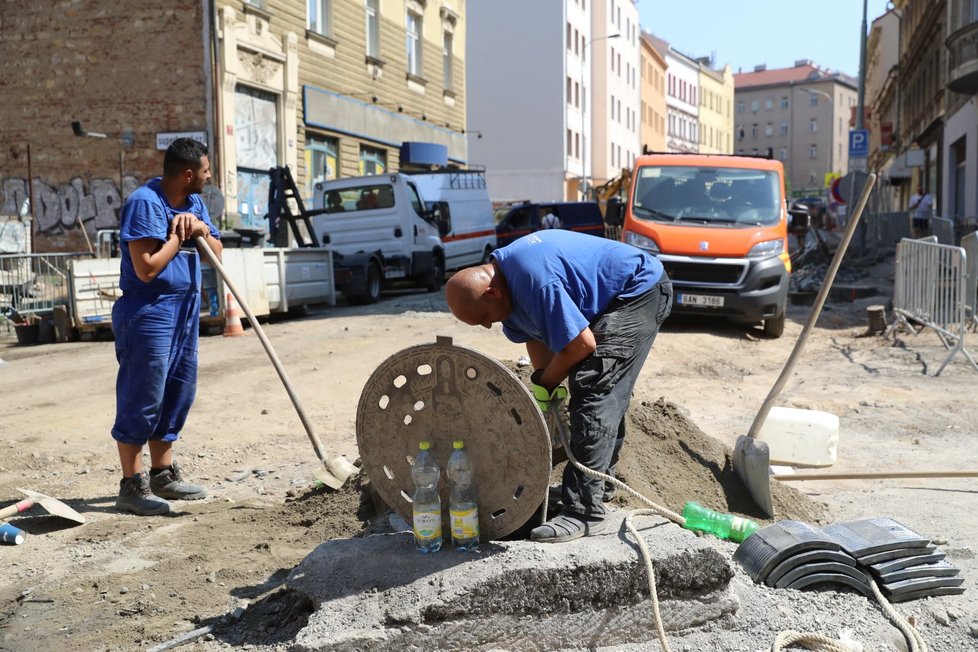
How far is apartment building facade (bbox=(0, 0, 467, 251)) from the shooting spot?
19469 mm

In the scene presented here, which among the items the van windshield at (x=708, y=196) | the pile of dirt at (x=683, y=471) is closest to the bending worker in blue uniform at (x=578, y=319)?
the pile of dirt at (x=683, y=471)

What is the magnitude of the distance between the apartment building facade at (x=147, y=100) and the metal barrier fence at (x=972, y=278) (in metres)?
13.3

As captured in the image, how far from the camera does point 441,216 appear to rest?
1983cm

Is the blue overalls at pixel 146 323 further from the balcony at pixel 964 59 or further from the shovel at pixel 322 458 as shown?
the balcony at pixel 964 59

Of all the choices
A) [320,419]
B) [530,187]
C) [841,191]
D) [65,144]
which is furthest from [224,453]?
[530,187]

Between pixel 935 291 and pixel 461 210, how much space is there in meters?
12.6

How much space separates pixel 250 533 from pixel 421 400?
5.53 feet

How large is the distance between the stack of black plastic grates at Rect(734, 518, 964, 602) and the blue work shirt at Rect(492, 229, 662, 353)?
1.22 m

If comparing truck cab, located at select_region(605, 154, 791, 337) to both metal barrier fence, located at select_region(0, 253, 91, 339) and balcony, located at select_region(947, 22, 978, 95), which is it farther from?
balcony, located at select_region(947, 22, 978, 95)

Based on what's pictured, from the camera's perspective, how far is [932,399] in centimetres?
850

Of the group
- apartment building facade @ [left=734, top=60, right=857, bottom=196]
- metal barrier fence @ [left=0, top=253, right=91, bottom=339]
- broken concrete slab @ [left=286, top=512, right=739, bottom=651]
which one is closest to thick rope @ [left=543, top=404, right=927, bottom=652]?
broken concrete slab @ [left=286, top=512, right=739, bottom=651]

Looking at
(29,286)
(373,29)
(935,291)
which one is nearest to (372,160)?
(373,29)

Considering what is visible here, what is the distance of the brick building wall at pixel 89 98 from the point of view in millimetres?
19578

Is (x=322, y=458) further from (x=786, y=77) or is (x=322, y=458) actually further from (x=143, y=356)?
(x=786, y=77)
